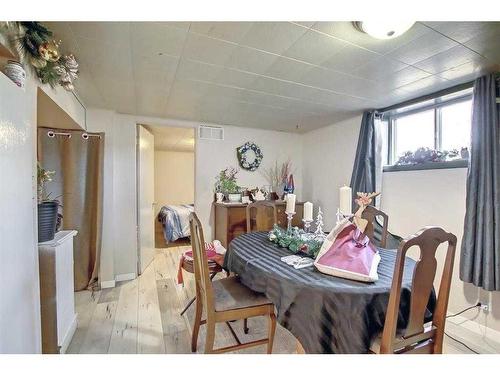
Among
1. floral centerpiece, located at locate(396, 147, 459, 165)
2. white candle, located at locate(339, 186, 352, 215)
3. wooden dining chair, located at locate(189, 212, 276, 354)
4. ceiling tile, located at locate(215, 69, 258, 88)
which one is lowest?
wooden dining chair, located at locate(189, 212, 276, 354)

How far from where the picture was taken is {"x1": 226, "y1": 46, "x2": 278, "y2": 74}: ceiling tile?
1.65 m

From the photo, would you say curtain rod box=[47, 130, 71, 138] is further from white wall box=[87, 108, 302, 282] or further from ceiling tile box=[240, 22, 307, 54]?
ceiling tile box=[240, 22, 307, 54]

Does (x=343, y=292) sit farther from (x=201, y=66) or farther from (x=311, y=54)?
(x=201, y=66)

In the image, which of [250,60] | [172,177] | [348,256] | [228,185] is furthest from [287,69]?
[172,177]

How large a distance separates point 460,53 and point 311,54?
102cm

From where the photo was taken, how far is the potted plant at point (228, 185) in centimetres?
354

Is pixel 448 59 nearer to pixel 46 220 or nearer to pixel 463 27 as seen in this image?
pixel 463 27

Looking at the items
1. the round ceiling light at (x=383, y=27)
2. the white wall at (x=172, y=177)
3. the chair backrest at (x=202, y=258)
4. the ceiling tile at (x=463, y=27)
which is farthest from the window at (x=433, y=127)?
the white wall at (x=172, y=177)

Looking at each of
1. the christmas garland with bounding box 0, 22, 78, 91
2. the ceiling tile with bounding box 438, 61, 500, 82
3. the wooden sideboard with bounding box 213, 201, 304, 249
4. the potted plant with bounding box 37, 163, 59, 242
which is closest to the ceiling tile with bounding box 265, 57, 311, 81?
the ceiling tile with bounding box 438, 61, 500, 82

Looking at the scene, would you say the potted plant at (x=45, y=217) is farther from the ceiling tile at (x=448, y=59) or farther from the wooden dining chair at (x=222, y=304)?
the ceiling tile at (x=448, y=59)

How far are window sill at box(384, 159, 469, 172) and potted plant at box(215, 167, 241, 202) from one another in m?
2.03

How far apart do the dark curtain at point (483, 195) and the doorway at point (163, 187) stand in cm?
321

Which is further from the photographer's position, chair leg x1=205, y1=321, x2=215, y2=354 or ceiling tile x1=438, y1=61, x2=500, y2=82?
ceiling tile x1=438, y1=61, x2=500, y2=82
